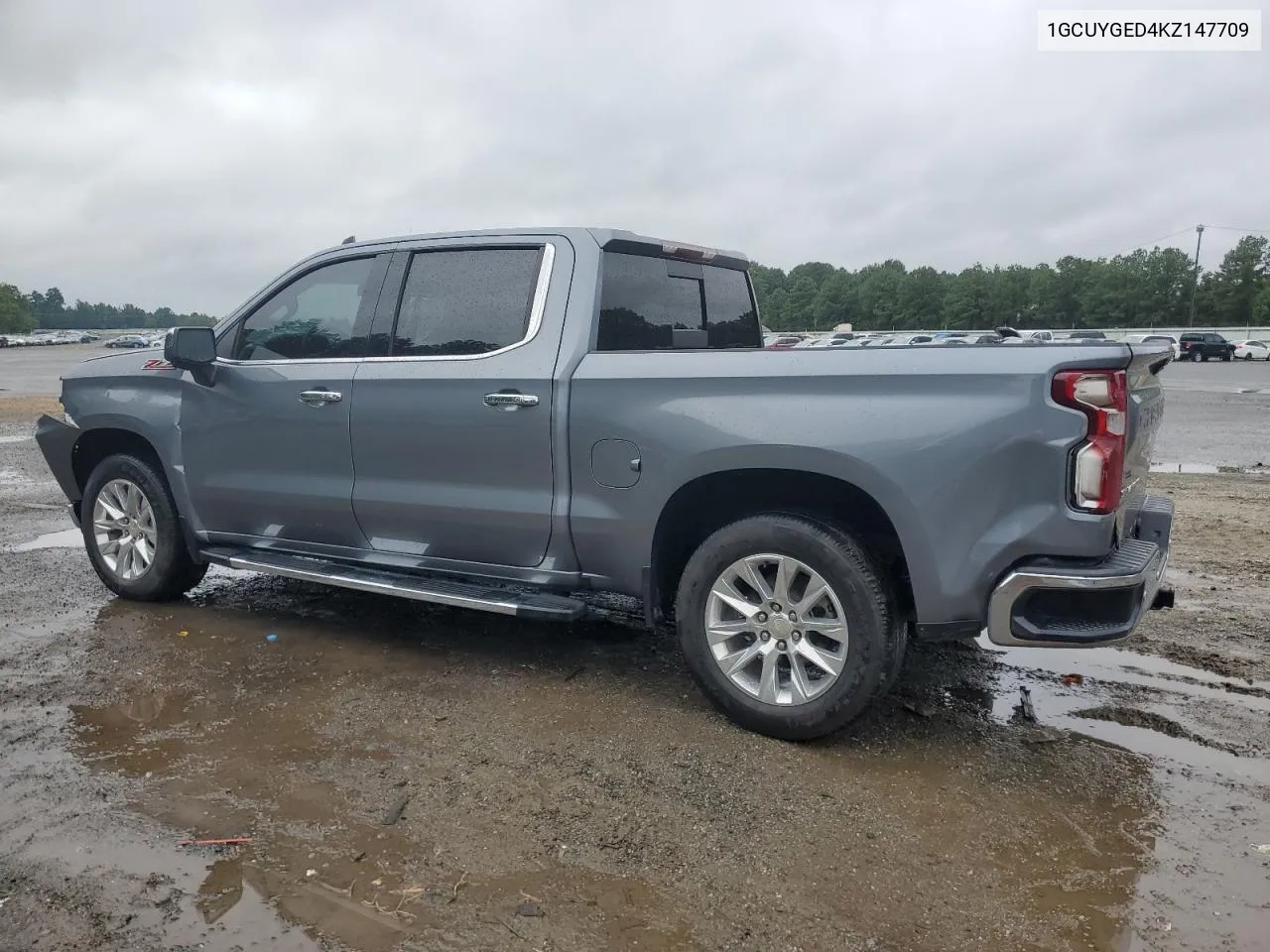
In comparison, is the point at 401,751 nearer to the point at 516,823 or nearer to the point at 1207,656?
the point at 516,823

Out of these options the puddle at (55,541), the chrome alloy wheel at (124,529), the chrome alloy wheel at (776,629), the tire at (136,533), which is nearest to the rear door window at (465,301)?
the chrome alloy wheel at (776,629)

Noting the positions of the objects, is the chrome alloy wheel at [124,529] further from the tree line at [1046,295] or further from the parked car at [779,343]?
the tree line at [1046,295]

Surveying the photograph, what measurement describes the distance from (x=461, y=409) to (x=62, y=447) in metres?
3.02

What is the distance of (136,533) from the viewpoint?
5.68 meters

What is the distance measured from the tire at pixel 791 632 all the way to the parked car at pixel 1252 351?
53403 mm

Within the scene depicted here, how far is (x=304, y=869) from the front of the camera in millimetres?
2885

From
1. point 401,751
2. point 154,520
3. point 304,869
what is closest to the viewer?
point 304,869

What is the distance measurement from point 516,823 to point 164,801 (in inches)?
48.3

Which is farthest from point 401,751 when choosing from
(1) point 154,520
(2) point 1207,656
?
(2) point 1207,656

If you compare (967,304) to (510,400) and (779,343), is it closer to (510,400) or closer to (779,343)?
(779,343)

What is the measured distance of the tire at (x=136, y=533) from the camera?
5523 mm

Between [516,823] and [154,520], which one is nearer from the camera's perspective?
[516,823]

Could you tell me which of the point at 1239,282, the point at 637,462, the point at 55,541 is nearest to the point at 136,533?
the point at 55,541

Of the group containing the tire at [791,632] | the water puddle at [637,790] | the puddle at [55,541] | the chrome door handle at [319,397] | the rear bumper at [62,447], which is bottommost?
the water puddle at [637,790]
